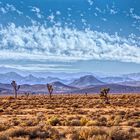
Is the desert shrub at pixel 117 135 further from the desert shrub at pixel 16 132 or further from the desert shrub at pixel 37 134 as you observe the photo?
the desert shrub at pixel 16 132

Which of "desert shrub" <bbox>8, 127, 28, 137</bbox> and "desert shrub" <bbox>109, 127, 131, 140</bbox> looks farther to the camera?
"desert shrub" <bbox>8, 127, 28, 137</bbox>

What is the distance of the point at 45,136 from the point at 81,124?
8.29 metres

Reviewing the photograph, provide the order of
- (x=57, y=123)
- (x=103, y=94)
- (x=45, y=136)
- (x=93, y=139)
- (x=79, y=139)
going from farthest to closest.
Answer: (x=103, y=94)
(x=57, y=123)
(x=45, y=136)
(x=79, y=139)
(x=93, y=139)

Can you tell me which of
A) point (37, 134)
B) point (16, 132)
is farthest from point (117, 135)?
point (16, 132)

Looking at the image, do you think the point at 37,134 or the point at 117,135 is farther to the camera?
the point at 37,134

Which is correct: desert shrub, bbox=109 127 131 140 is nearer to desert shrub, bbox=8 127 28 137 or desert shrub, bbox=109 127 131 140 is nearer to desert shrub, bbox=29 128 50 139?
desert shrub, bbox=29 128 50 139

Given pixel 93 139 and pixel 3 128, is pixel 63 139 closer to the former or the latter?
pixel 93 139

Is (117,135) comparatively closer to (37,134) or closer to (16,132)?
(37,134)

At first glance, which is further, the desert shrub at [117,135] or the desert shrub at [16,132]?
the desert shrub at [16,132]

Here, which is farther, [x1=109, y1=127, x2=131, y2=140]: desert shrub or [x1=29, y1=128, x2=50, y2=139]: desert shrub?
[x1=29, y1=128, x2=50, y2=139]: desert shrub

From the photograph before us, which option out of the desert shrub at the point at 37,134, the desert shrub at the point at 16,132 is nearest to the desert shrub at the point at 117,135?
the desert shrub at the point at 37,134

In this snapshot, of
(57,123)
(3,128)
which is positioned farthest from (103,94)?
(3,128)

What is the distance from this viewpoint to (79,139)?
68.7ft

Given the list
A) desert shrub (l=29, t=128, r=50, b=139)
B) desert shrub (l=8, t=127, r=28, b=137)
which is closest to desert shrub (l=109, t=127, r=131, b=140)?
desert shrub (l=29, t=128, r=50, b=139)
